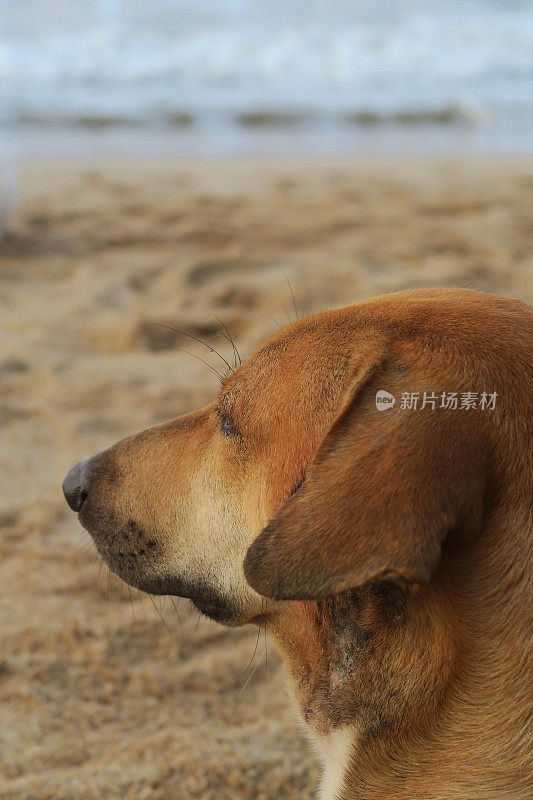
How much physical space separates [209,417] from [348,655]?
69 centimetres

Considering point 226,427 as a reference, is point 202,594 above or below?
below

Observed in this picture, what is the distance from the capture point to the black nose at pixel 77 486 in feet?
7.82

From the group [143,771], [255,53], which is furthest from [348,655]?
[255,53]

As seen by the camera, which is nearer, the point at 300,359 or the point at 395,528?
the point at 395,528

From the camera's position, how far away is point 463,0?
18281 millimetres

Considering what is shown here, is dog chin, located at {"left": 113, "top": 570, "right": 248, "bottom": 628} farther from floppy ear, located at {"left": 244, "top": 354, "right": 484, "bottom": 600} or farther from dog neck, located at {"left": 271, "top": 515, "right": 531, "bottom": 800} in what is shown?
floppy ear, located at {"left": 244, "top": 354, "right": 484, "bottom": 600}

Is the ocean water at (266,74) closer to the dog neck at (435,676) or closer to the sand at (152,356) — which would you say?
the sand at (152,356)

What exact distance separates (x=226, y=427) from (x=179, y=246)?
16.1 feet

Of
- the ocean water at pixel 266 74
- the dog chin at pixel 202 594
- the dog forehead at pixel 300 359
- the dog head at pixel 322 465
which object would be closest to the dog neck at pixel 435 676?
the dog head at pixel 322 465

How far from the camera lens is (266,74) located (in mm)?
13719

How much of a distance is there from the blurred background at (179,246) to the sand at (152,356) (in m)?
0.01

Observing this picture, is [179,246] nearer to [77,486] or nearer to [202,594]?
[77,486]

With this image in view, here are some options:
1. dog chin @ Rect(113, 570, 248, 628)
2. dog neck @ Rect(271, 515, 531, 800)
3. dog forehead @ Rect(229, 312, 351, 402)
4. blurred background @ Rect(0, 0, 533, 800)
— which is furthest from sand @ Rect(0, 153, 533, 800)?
dog forehead @ Rect(229, 312, 351, 402)

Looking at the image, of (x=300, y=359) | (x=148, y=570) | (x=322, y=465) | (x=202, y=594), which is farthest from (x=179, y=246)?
(x=322, y=465)
